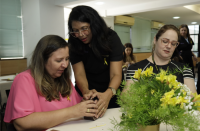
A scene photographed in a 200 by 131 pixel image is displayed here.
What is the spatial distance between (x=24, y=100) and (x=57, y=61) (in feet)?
1.17

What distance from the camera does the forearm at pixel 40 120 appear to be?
1083mm

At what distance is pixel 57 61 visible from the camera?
1.34m

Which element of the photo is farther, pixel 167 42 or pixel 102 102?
pixel 167 42

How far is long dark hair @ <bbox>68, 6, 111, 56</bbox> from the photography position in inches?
60.6

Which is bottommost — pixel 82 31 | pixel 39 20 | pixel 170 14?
pixel 82 31

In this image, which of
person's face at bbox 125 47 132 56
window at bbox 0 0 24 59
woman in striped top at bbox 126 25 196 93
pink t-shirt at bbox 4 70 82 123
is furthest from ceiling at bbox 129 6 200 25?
pink t-shirt at bbox 4 70 82 123

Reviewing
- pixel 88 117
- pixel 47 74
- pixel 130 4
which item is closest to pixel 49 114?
pixel 88 117

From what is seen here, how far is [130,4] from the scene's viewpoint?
5.39m

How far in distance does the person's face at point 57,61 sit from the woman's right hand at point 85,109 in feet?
1.04

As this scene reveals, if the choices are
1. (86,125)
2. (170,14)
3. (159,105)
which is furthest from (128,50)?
(159,105)

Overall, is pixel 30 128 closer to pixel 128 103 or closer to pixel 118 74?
pixel 128 103

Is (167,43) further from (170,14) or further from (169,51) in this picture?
(170,14)

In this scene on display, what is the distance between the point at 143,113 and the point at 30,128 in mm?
701

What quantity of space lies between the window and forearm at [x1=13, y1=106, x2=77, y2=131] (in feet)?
11.9
